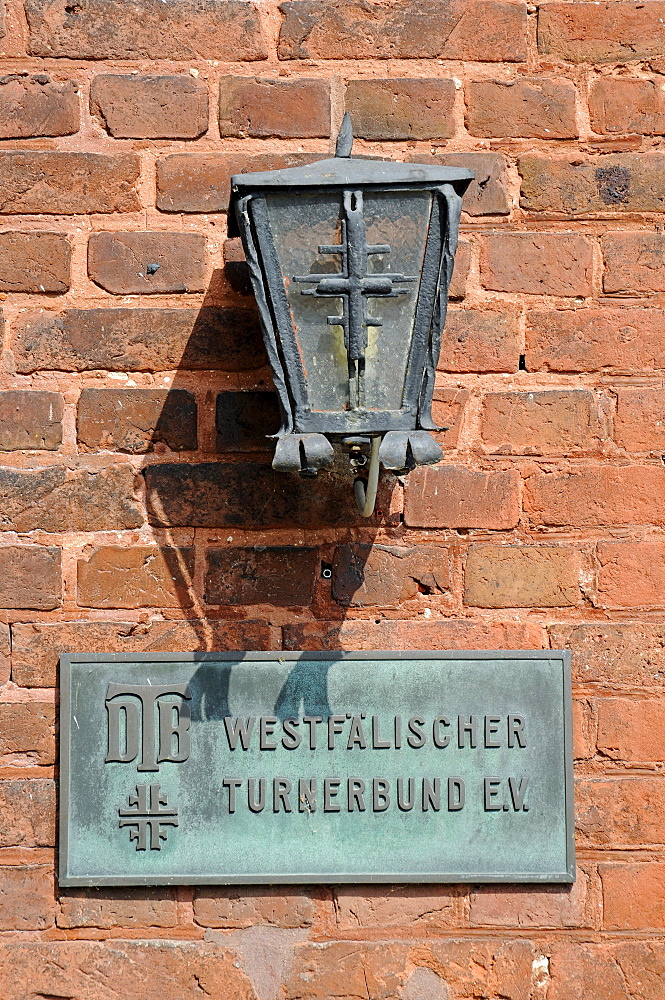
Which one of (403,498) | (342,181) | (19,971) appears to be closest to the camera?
(342,181)

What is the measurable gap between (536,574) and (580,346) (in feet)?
1.72

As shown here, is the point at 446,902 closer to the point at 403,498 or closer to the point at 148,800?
the point at 148,800

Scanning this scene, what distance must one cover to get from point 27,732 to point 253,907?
60 cm

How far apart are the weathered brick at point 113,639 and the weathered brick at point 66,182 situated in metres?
0.93

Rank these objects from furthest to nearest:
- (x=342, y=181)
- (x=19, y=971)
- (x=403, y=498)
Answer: (x=403, y=498) → (x=19, y=971) → (x=342, y=181)

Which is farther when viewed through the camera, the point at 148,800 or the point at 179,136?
the point at 179,136

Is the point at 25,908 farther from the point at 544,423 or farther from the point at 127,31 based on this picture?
the point at 127,31

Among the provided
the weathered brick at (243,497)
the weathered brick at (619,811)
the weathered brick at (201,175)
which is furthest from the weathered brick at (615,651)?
the weathered brick at (201,175)

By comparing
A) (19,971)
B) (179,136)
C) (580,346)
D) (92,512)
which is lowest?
(19,971)

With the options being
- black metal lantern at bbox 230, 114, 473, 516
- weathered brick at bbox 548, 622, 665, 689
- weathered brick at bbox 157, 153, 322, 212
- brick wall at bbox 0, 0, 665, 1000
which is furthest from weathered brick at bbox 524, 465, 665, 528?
weathered brick at bbox 157, 153, 322, 212

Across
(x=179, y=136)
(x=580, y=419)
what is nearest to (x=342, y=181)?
(x=179, y=136)

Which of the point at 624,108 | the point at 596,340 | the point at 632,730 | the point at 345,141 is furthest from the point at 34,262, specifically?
the point at 632,730

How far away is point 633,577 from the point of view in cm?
246

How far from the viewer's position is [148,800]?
7.70ft
